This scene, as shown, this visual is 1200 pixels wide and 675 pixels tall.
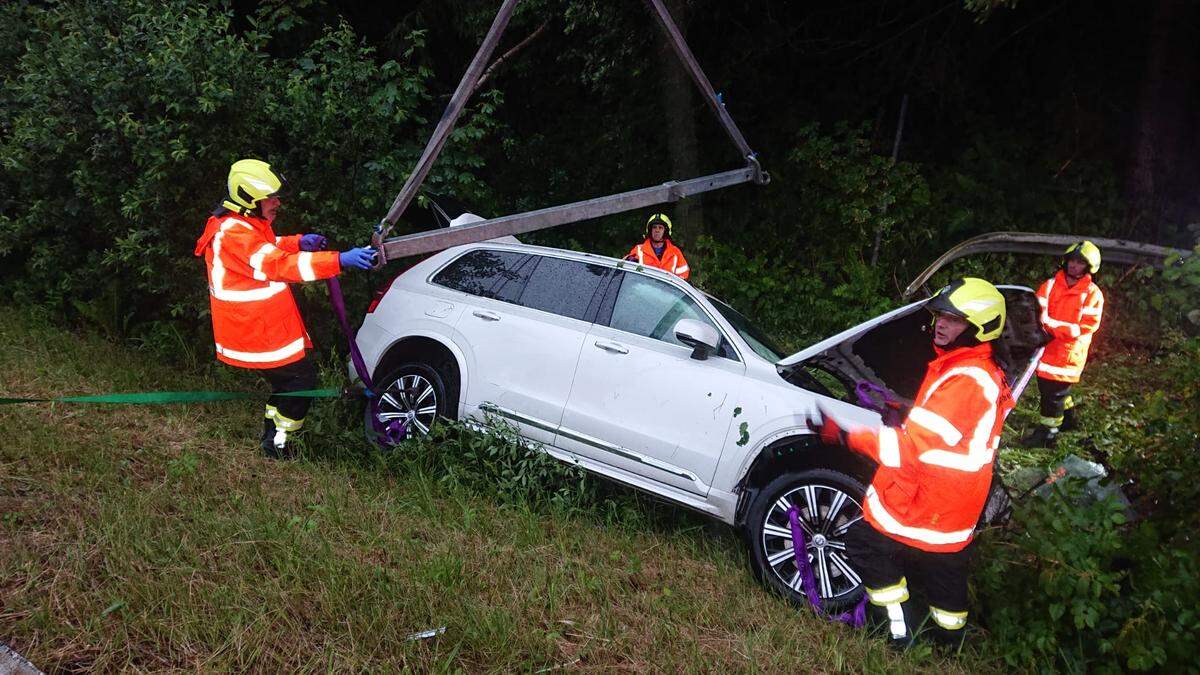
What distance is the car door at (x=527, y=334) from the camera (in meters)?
4.81

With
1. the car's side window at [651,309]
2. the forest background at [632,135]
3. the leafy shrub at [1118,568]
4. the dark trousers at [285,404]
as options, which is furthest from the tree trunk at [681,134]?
the leafy shrub at [1118,568]

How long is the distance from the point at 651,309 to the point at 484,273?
130cm

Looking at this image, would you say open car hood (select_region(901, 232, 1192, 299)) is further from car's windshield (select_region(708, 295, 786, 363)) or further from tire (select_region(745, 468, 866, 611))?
tire (select_region(745, 468, 866, 611))

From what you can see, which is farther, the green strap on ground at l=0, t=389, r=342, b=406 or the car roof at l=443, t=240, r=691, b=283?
the car roof at l=443, t=240, r=691, b=283

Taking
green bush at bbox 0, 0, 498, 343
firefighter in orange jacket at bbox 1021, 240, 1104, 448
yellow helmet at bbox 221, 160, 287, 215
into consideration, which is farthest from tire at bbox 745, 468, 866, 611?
green bush at bbox 0, 0, 498, 343

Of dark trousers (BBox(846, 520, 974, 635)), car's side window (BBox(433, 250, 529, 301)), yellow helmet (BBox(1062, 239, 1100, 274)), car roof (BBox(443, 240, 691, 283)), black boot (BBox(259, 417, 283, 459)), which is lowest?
black boot (BBox(259, 417, 283, 459))

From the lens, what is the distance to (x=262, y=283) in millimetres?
4695

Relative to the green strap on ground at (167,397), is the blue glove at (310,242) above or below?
above

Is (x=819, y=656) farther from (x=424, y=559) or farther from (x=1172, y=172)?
(x=1172, y=172)

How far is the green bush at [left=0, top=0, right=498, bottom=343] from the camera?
6.12 meters

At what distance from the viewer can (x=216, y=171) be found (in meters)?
6.31

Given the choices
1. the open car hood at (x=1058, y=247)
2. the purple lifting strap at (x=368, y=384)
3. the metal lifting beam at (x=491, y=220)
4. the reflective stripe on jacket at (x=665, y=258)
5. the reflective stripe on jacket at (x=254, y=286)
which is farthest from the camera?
the reflective stripe on jacket at (x=665, y=258)

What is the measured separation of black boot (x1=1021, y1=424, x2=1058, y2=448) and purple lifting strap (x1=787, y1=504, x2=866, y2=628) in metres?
3.54

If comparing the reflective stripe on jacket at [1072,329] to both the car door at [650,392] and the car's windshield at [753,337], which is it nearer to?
the car's windshield at [753,337]
